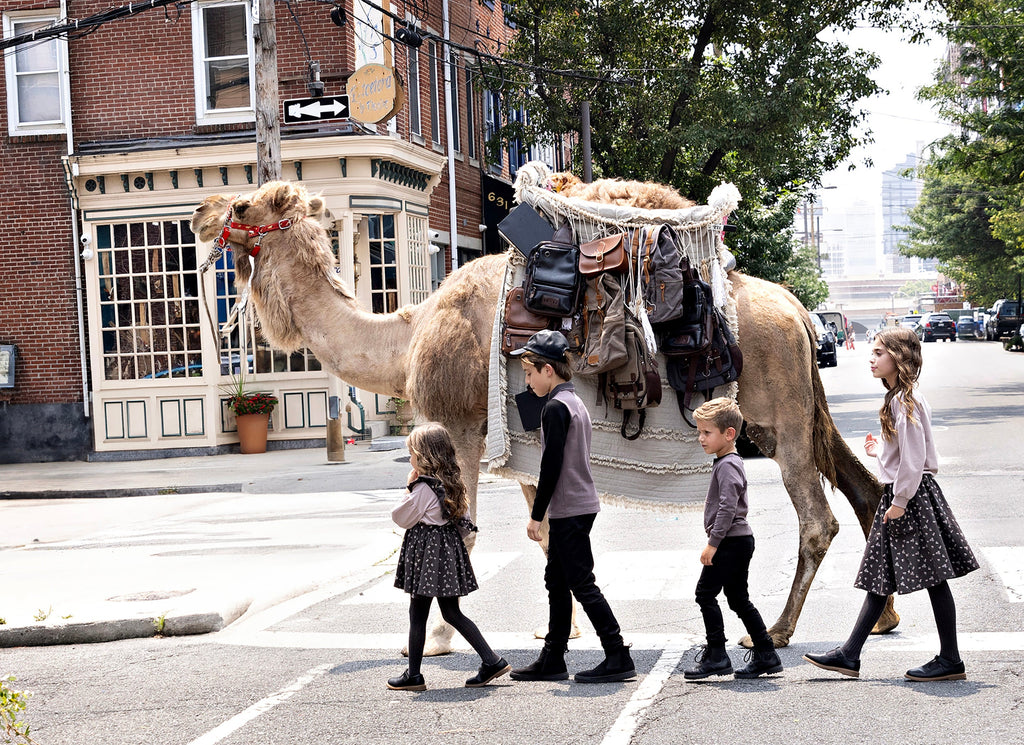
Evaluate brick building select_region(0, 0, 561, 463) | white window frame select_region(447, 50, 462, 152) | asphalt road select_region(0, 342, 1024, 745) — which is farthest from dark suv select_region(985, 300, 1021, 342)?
asphalt road select_region(0, 342, 1024, 745)

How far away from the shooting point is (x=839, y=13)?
25281 mm

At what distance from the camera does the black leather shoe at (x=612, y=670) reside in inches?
246

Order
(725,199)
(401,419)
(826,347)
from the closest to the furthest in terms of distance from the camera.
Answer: (725,199), (401,419), (826,347)

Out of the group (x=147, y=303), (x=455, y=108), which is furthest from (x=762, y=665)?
(x=455, y=108)

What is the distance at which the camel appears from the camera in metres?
7.10

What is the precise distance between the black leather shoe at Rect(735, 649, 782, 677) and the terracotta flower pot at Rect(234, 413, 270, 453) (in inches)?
629

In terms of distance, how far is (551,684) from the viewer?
6.30 m

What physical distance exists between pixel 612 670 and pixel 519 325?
2.03 m

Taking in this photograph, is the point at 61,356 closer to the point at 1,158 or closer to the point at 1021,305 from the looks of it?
the point at 1,158

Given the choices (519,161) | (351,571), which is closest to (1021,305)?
(519,161)

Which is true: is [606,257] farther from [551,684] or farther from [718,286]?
[551,684]

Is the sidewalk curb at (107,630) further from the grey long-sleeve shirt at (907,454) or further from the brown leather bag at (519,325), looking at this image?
the grey long-sleeve shirt at (907,454)

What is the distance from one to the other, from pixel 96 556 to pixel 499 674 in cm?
654

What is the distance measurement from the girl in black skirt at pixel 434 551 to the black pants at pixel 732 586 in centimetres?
111
